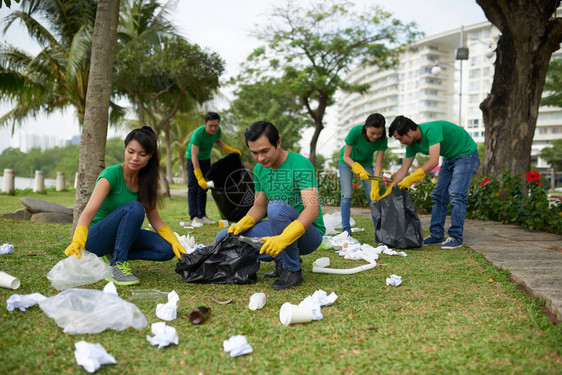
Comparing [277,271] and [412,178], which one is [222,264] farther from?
[412,178]

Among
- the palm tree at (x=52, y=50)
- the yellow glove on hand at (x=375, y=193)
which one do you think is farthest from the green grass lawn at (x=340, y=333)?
the palm tree at (x=52, y=50)

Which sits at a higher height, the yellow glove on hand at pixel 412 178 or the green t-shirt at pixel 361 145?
the green t-shirt at pixel 361 145

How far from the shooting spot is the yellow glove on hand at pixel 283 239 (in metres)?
2.32

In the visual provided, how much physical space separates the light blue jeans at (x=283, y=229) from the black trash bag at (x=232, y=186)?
2.70m

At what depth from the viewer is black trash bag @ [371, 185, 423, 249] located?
12.6 ft

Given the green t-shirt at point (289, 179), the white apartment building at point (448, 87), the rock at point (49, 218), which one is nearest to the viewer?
the green t-shirt at point (289, 179)

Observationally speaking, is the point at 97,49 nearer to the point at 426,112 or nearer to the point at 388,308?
the point at 388,308

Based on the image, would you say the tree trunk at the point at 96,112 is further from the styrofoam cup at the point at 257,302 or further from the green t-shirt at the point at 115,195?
the styrofoam cup at the point at 257,302

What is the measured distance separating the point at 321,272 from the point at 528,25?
5046 millimetres

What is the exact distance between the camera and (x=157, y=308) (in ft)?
6.46

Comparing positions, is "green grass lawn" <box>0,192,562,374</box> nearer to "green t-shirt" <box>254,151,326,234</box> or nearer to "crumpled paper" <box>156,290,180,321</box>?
"crumpled paper" <box>156,290,180,321</box>

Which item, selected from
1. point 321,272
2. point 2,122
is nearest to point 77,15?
point 2,122

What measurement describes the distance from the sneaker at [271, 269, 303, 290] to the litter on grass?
857mm

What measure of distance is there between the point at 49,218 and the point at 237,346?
16.3 ft
